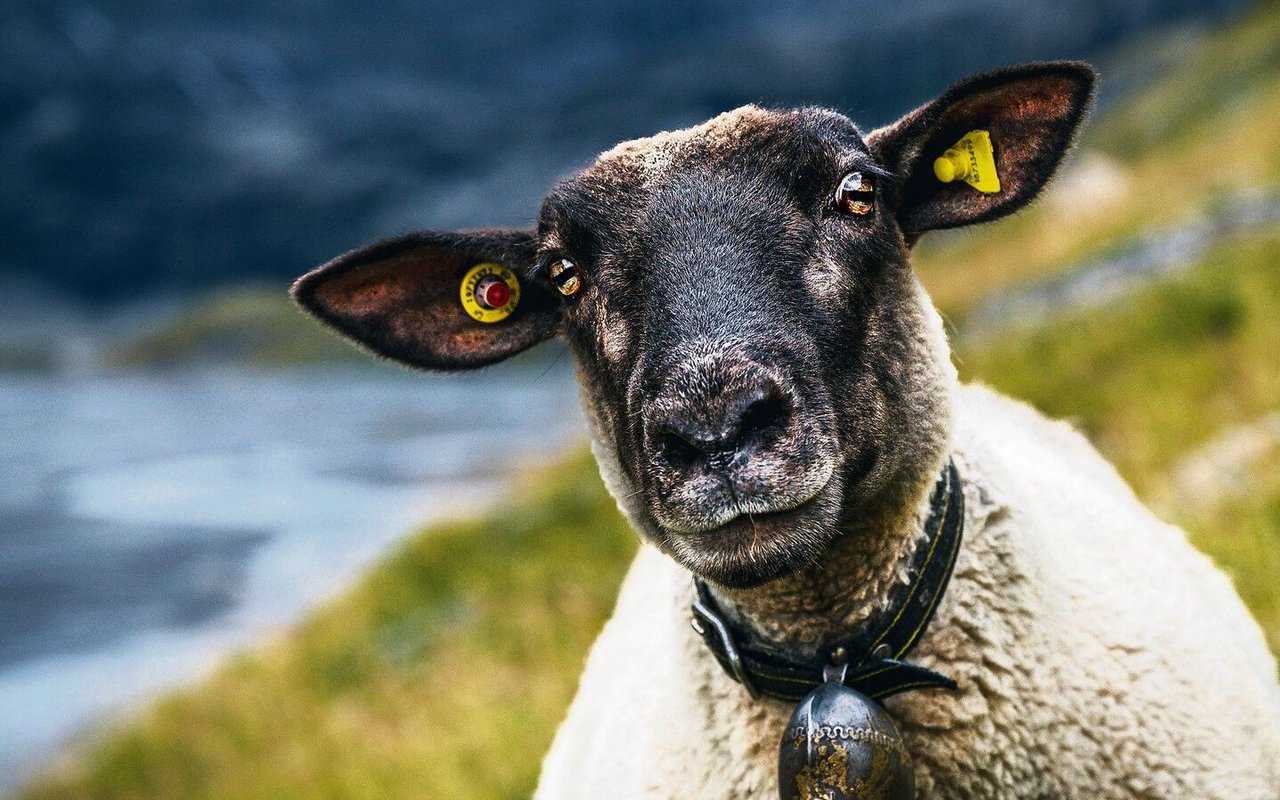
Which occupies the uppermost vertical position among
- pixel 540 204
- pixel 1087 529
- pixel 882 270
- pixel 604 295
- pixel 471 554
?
pixel 540 204

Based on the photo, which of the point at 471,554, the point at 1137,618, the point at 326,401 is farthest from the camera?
the point at 326,401

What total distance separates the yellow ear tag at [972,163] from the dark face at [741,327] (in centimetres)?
27

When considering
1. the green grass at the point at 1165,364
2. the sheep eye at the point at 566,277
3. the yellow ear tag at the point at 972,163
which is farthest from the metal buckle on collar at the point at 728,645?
the green grass at the point at 1165,364

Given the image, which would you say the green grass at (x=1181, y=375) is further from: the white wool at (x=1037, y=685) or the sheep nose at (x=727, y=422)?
the sheep nose at (x=727, y=422)

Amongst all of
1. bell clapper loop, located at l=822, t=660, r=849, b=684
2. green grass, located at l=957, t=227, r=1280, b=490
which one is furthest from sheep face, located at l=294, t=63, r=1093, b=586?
green grass, located at l=957, t=227, r=1280, b=490

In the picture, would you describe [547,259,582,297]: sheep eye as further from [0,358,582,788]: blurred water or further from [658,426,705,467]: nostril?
[658,426,705,467]: nostril

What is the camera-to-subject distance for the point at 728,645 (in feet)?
9.25

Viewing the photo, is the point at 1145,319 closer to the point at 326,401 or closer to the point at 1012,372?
the point at 1012,372

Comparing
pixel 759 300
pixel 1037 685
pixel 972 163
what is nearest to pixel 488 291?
pixel 759 300

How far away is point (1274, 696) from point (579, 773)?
90.9 inches

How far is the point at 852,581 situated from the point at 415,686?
28.5 feet

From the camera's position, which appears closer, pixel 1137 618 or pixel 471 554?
pixel 1137 618

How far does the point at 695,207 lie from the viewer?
2.81 metres

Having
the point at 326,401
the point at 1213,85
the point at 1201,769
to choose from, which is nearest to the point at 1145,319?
the point at 1201,769
